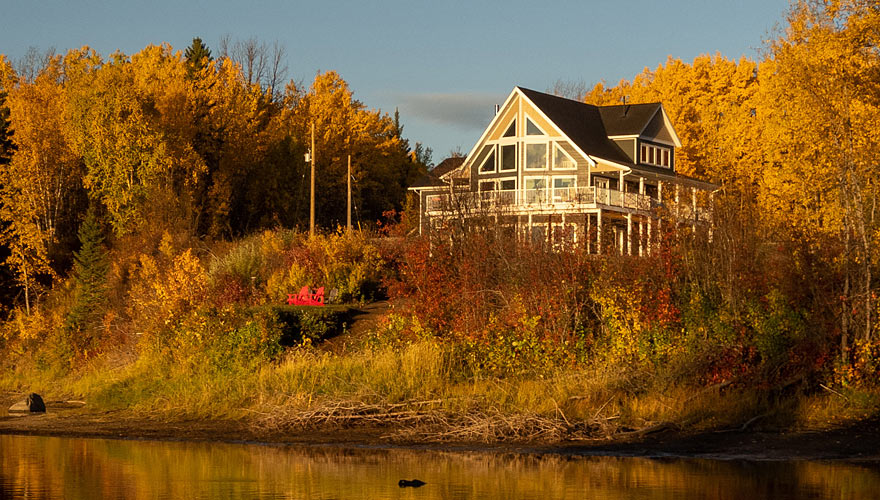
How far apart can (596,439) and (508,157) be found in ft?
135

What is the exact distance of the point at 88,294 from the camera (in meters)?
43.6

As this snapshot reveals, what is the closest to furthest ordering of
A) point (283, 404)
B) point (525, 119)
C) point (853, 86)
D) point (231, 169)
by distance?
point (283, 404) → point (853, 86) → point (525, 119) → point (231, 169)

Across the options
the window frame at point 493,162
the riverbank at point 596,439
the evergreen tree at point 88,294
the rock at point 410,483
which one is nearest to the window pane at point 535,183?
the window frame at point 493,162

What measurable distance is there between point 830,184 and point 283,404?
14442 millimetres

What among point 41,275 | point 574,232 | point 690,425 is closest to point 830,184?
point 574,232

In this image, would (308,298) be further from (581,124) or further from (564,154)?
(581,124)

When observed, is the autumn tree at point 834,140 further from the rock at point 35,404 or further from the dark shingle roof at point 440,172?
the dark shingle roof at point 440,172

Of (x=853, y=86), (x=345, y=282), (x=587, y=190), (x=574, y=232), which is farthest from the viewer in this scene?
(x=587, y=190)

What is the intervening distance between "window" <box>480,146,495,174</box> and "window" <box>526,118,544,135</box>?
7.93ft

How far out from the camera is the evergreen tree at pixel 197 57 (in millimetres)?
74062

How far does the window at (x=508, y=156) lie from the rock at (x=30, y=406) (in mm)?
35674

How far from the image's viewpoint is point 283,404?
85.3ft

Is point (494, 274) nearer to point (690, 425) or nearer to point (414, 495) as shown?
point (690, 425)

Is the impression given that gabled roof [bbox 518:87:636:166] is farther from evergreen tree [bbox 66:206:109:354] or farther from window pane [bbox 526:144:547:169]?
evergreen tree [bbox 66:206:109:354]
